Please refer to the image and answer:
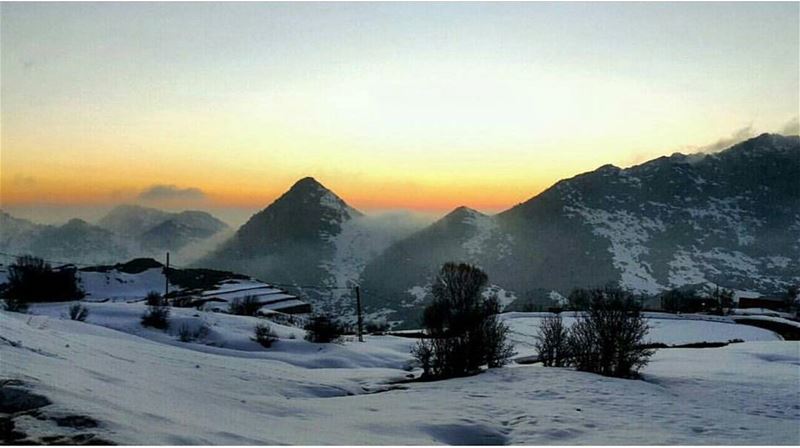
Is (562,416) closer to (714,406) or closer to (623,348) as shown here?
(714,406)

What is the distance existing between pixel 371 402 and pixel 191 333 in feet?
105

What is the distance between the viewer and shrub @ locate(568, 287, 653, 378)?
2842 centimetres

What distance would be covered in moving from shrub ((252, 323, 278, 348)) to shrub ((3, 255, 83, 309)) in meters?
43.9

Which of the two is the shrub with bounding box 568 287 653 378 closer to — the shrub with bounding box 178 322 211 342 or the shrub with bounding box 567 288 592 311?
the shrub with bounding box 567 288 592 311

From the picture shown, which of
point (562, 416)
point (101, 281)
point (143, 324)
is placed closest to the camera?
point (562, 416)

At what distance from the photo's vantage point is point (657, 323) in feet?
273

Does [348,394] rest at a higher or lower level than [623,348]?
lower

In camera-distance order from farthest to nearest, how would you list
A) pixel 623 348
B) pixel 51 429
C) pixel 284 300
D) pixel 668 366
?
pixel 284 300 → pixel 668 366 → pixel 623 348 → pixel 51 429

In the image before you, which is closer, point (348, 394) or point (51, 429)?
point (51, 429)

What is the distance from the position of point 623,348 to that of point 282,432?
19.8 metres

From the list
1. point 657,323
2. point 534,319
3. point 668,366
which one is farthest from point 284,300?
point 668,366

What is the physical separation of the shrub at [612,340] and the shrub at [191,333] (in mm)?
30465

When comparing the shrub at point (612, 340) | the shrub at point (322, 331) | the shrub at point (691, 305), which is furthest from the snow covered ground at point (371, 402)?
the shrub at point (691, 305)

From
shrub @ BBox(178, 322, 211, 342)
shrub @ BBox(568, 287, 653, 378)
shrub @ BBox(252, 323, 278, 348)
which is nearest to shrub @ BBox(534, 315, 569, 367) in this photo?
shrub @ BBox(568, 287, 653, 378)
